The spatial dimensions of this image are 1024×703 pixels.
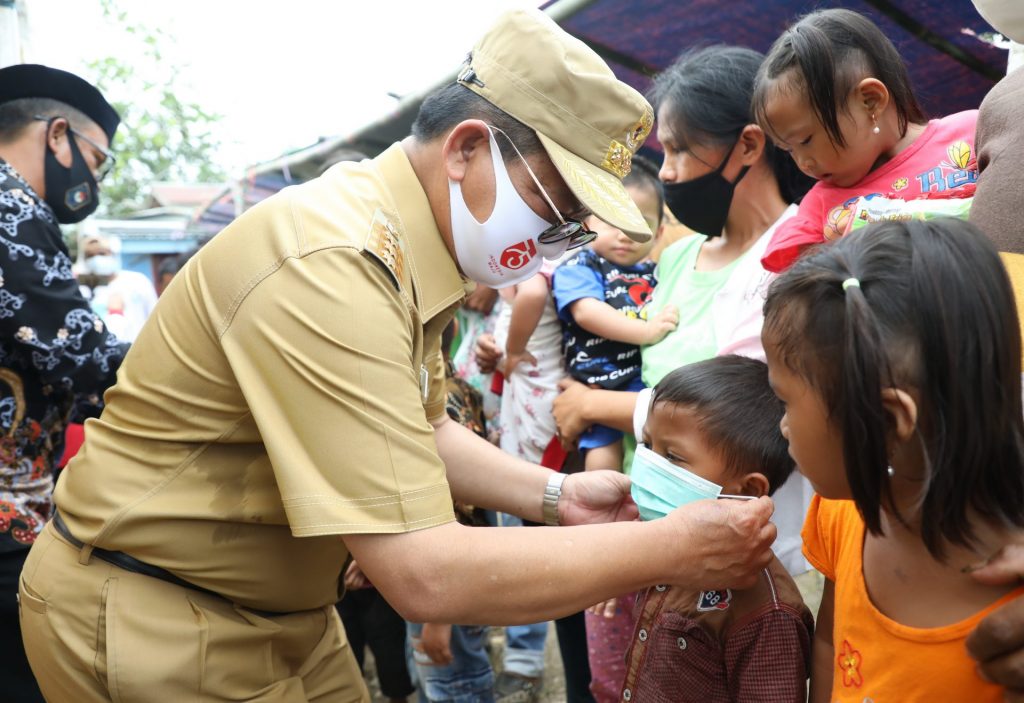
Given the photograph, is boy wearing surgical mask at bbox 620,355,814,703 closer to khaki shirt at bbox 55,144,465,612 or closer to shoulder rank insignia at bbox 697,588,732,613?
shoulder rank insignia at bbox 697,588,732,613

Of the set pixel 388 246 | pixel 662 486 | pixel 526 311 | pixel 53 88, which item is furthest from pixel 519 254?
pixel 53 88

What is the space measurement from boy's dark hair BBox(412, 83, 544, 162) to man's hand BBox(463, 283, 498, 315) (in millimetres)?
2327

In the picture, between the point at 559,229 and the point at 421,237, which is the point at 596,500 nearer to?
the point at 559,229

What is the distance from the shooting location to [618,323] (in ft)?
10.2

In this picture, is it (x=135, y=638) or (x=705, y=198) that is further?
(x=705, y=198)

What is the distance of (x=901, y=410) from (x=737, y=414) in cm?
74

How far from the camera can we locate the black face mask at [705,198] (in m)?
2.74

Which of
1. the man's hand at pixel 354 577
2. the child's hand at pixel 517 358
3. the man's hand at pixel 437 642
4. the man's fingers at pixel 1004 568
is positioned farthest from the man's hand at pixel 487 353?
the man's fingers at pixel 1004 568

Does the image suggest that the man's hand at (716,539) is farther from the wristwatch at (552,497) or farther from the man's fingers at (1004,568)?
the wristwatch at (552,497)

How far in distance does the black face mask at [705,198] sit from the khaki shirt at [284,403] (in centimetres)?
107

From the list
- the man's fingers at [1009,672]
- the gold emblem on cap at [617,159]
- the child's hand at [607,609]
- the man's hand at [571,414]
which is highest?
the gold emblem on cap at [617,159]

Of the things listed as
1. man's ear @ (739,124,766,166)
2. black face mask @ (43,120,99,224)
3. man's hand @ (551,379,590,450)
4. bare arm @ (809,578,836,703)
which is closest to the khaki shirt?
bare arm @ (809,578,836,703)

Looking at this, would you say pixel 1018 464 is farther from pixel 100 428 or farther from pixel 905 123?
pixel 100 428

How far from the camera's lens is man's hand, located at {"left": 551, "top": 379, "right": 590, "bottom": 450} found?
10.1 feet
